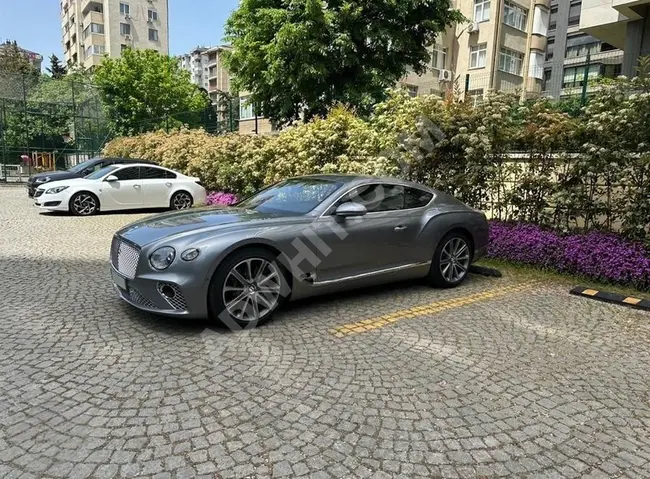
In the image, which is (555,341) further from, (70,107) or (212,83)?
(212,83)

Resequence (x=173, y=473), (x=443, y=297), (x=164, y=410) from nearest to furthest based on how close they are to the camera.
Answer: (x=173, y=473)
(x=164, y=410)
(x=443, y=297)

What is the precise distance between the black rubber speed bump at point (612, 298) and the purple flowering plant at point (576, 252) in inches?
17.7

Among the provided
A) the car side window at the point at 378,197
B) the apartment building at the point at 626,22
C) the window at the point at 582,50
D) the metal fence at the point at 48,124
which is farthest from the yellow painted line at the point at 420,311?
the window at the point at 582,50

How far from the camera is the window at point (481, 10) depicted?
96.3ft

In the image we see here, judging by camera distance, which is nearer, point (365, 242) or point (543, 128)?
point (365, 242)

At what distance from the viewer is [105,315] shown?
15.1 ft

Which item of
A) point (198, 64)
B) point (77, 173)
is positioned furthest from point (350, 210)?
point (198, 64)

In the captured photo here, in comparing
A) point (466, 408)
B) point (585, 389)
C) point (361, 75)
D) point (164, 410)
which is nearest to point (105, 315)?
point (164, 410)

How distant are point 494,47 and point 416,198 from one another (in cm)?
2765

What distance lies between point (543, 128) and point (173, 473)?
21.8 ft

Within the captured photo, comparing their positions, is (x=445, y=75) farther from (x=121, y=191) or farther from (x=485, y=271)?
(x=485, y=271)

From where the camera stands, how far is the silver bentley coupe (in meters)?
4.05

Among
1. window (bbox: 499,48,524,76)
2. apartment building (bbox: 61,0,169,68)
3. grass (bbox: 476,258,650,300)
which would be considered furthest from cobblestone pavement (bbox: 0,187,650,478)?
apartment building (bbox: 61,0,169,68)

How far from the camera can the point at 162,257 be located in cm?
405
